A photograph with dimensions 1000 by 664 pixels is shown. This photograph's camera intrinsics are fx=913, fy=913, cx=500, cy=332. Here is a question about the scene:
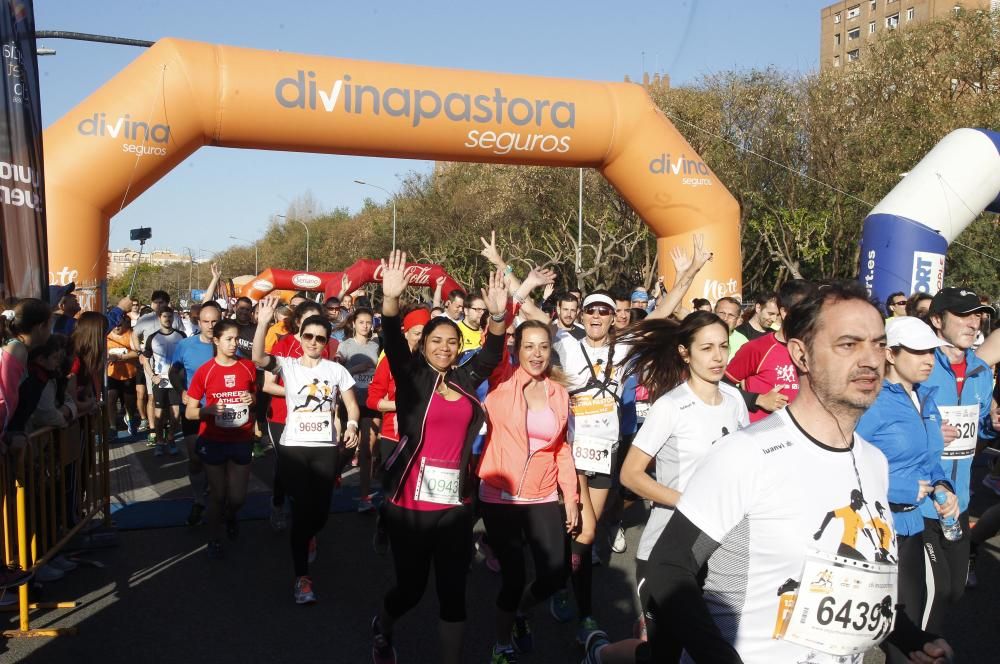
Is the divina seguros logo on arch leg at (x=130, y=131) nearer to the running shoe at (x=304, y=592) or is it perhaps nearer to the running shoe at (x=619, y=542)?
the running shoe at (x=304, y=592)

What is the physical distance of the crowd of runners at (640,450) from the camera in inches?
85.5

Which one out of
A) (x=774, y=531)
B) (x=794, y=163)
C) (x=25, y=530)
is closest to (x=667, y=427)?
(x=774, y=531)

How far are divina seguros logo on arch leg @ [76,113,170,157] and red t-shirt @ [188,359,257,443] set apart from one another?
396cm

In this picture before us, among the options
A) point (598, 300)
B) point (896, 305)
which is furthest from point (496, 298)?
point (896, 305)

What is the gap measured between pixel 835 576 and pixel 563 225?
32.9m

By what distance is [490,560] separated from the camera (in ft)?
21.4

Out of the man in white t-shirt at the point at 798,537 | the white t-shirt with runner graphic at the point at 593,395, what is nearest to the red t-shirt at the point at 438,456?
the white t-shirt with runner graphic at the point at 593,395

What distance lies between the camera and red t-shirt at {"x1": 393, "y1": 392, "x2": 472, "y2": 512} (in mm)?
4383

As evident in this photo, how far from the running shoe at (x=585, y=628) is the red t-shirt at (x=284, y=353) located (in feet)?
8.25

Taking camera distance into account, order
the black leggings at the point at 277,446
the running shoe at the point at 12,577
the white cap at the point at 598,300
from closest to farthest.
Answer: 1. the running shoe at the point at 12,577
2. the white cap at the point at 598,300
3. the black leggings at the point at 277,446

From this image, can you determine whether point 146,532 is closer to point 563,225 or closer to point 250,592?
point 250,592

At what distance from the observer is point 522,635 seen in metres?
4.94

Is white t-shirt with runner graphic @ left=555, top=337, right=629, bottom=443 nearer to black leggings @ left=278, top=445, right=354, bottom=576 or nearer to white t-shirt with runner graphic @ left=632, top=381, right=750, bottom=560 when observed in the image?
white t-shirt with runner graphic @ left=632, top=381, right=750, bottom=560

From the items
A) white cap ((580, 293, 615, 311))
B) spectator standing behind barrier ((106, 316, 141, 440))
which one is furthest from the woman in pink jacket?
spectator standing behind barrier ((106, 316, 141, 440))
